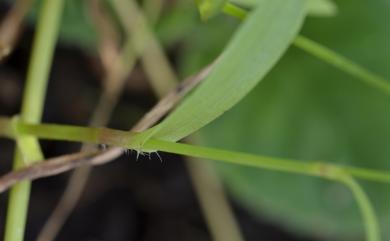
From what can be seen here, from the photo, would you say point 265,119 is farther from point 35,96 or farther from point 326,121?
point 35,96

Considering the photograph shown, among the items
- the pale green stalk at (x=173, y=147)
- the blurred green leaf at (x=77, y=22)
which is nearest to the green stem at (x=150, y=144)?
the pale green stalk at (x=173, y=147)

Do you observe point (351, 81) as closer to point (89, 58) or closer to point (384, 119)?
point (384, 119)

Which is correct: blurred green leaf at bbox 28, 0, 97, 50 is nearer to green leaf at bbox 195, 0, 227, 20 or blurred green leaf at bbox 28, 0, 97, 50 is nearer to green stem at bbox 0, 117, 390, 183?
green stem at bbox 0, 117, 390, 183

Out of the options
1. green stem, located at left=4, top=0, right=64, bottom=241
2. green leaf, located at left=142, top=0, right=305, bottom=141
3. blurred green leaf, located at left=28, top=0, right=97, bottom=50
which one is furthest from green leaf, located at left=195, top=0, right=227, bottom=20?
blurred green leaf, located at left=28, top=0, right=97, bottom=50

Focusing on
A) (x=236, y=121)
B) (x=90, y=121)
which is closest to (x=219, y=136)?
(x=236, y=121)

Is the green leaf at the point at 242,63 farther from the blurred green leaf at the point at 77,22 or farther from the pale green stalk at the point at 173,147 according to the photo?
the blurred green leaf at the point at 77,22

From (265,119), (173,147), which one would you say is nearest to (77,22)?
(265,119)
